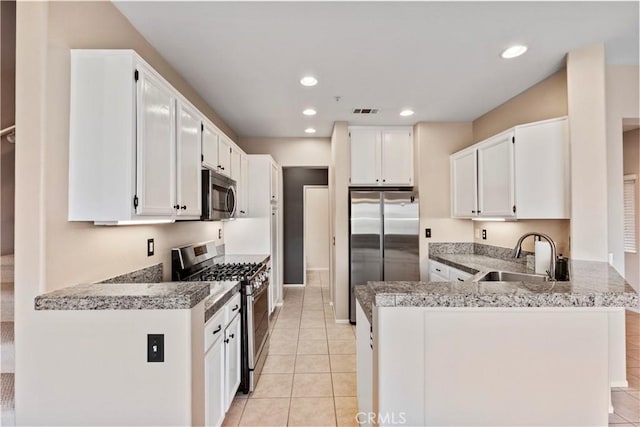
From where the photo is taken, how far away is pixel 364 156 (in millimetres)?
4273

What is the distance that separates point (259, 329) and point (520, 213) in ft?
8.33

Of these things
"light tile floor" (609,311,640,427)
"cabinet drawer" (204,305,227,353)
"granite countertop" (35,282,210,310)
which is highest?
"granite countertop" (35,282,210,310)

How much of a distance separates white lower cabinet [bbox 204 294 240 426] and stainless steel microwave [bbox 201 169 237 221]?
724 millimetres

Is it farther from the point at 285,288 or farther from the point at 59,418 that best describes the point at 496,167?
the point at 285,288

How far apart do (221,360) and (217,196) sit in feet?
4.34

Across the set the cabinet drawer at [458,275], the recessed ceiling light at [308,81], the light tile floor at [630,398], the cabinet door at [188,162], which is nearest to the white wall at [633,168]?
the light tile floor at [630,398]

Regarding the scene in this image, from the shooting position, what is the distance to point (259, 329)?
267 cm

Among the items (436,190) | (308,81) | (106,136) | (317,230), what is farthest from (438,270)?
(317,230)

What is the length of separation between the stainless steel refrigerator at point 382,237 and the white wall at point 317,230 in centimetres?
373

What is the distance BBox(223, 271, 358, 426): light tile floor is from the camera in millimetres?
2150

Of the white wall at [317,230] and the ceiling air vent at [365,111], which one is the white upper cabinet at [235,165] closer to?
the ceiling air vent at [365,111]

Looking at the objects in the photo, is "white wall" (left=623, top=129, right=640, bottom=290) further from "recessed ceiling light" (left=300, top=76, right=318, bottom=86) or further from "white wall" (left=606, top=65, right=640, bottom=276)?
"recessed ceiling light" (left=300, top=76, right=318, bottom=86)

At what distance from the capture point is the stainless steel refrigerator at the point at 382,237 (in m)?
4.00

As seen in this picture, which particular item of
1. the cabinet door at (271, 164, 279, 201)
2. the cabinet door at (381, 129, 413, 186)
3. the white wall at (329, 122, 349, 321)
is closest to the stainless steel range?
the white wall at (329, 122, 349, 321)
